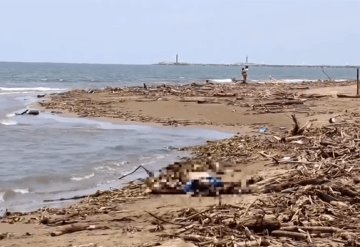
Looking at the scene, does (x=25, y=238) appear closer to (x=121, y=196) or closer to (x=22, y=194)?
(x=121, y=196)

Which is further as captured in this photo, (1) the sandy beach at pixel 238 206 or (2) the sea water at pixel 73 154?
(2) the sea water at pixel 73 154

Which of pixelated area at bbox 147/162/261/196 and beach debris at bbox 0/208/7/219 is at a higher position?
pixelated area at bbox 147/162/261/196

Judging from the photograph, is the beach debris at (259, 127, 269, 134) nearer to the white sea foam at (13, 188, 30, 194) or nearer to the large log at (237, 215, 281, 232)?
the white sea foam at (13, 188, 30, 194)

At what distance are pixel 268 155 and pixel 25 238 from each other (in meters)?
6.23

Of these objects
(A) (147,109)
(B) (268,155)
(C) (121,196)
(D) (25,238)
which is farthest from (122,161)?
(A) (147,109)

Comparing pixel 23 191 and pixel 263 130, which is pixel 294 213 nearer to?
pixel 23 191

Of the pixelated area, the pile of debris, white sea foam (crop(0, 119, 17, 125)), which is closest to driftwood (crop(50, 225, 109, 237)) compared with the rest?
the pile of debris

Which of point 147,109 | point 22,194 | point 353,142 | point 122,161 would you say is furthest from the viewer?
point 147,109

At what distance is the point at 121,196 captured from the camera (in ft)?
32.4

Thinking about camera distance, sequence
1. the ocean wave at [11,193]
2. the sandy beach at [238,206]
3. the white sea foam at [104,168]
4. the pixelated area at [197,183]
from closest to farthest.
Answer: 1. the sandy beach at [238,206]
2. the pixelated area at [197,183]
3. the ocean wave at [11,193]
4. the white sea foam at [104,168]

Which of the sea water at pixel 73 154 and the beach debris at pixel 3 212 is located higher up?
the beach debris at pixel 3 212

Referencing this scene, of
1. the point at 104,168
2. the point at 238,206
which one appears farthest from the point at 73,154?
the point at 238,206

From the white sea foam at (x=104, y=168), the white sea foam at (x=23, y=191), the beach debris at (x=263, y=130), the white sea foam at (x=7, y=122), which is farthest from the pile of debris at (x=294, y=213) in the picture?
the white sea foam at (x=7, y=122)

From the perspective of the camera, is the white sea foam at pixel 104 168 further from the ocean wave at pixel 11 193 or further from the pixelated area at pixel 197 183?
the pixelated area at pixel 197 183
